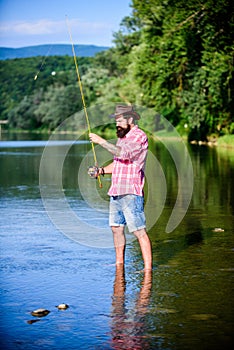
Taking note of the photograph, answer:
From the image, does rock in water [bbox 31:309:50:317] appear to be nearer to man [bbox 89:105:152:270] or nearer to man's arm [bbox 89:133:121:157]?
man [bbox 89:105:152:270]

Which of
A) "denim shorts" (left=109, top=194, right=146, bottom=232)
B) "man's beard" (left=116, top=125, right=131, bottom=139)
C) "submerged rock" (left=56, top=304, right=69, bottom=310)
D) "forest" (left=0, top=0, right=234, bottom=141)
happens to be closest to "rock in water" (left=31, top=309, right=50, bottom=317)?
"submerged rock" (left=56, top=304, right=69, bottom=310)

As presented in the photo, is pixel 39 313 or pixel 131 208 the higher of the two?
pixel 131 208

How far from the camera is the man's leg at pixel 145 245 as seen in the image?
27.8 ft

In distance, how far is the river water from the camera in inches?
240

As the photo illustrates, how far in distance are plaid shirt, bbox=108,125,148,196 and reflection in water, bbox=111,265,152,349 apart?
978mm

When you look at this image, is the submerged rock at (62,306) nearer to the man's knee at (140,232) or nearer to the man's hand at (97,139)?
the man's knee at (140,232)

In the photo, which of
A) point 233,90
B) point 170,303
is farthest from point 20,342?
point 233,90

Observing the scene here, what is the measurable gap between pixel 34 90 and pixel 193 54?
108621mm

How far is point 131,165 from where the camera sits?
8.36m

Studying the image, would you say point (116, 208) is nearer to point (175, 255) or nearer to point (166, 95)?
point (175, 255)

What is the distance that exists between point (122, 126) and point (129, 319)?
8.30 ft

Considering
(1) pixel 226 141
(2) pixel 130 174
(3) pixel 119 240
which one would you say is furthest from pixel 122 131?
(1) pixel 226 141

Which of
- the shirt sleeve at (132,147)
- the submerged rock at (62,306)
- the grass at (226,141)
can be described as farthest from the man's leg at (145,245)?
the grass at (226,141)

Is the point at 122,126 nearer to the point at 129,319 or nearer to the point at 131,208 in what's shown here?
the point at 131,208
